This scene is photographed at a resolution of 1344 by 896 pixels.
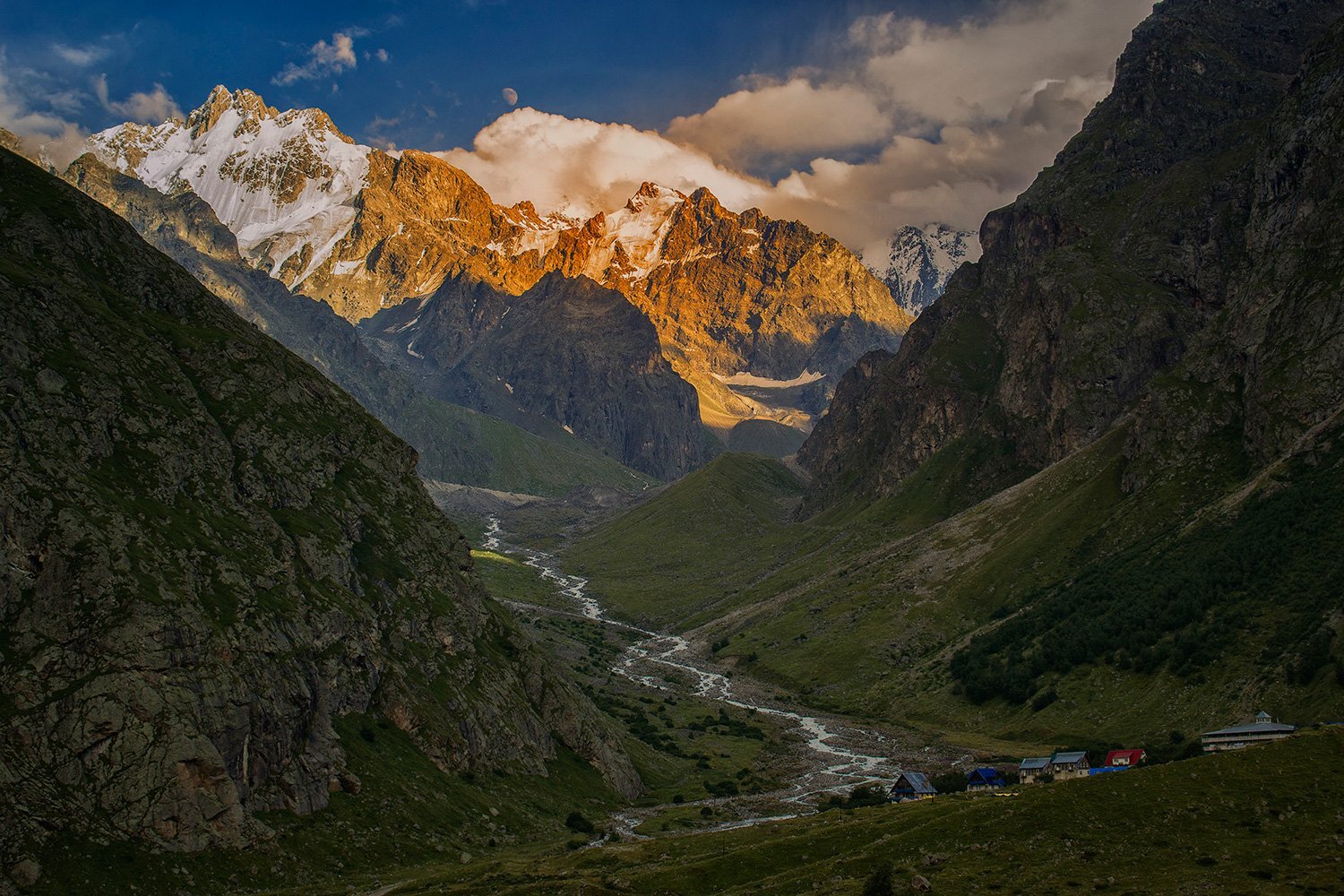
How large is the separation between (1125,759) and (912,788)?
21.0 meters

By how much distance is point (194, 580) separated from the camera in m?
74.6

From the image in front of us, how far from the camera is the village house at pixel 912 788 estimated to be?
97875mm

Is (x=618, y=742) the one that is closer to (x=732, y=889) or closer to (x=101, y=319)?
(x=732, y=889)

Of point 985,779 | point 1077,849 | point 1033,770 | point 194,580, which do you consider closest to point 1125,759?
point 1033,770

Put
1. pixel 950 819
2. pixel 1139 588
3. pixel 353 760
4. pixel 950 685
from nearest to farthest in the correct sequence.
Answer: pixel 950 819 < pixel 353 760 < pixel 1139 588 < pixel 950 685

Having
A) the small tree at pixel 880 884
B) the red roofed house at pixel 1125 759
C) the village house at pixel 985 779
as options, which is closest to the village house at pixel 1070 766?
the red roofed house at pixel 1125 759

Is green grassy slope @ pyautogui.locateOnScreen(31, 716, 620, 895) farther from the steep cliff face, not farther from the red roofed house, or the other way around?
the red roofed house

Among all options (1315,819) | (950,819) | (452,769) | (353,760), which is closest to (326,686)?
(353,760)

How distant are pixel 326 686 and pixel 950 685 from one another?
420 ft

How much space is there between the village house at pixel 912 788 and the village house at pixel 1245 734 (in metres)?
27.1

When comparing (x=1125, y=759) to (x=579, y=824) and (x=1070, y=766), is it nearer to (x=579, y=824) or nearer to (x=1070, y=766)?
(x=1070, y=766)

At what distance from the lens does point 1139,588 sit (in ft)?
530

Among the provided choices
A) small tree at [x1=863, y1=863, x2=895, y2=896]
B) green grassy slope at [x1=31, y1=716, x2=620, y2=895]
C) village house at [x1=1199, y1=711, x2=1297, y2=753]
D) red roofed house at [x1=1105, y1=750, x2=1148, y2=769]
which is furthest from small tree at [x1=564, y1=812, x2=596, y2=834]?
village house at [x1=1199, y1=711, x2=1297, y2=753]

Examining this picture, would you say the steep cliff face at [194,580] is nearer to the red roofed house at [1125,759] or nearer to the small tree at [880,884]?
the small tree at [880,884]
